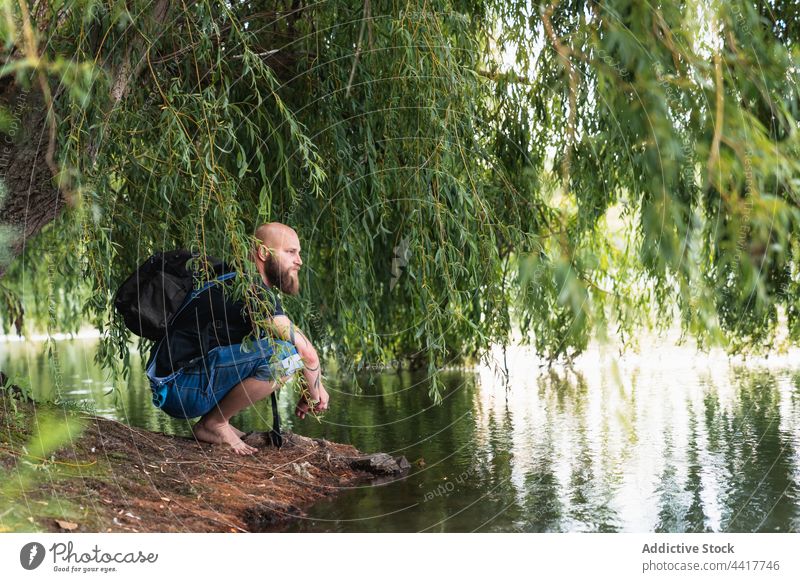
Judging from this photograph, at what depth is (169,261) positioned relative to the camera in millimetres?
3814

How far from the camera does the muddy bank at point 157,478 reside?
3.03 meters

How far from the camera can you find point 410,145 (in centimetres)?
407

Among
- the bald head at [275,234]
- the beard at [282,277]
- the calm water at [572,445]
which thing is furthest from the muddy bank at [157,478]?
the bald head at [275,234]

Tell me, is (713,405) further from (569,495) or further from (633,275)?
(569,495)

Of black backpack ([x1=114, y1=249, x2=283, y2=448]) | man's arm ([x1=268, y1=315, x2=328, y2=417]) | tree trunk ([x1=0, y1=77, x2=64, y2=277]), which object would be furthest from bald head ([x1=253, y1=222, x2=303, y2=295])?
tree trunk ([x1=0, y1=77, x2=64, y2=277])

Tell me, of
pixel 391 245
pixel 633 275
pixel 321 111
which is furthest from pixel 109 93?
pixel 633 275

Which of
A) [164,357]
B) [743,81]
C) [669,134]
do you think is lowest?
[164,357]

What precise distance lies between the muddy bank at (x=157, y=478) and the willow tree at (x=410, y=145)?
49cm

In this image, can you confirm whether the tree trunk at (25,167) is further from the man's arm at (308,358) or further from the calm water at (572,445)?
the man's arm at (308,358)

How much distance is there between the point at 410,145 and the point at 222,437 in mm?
1612

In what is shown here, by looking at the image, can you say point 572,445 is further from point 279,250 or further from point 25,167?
point 25,167

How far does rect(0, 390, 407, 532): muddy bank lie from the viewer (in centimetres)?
303
